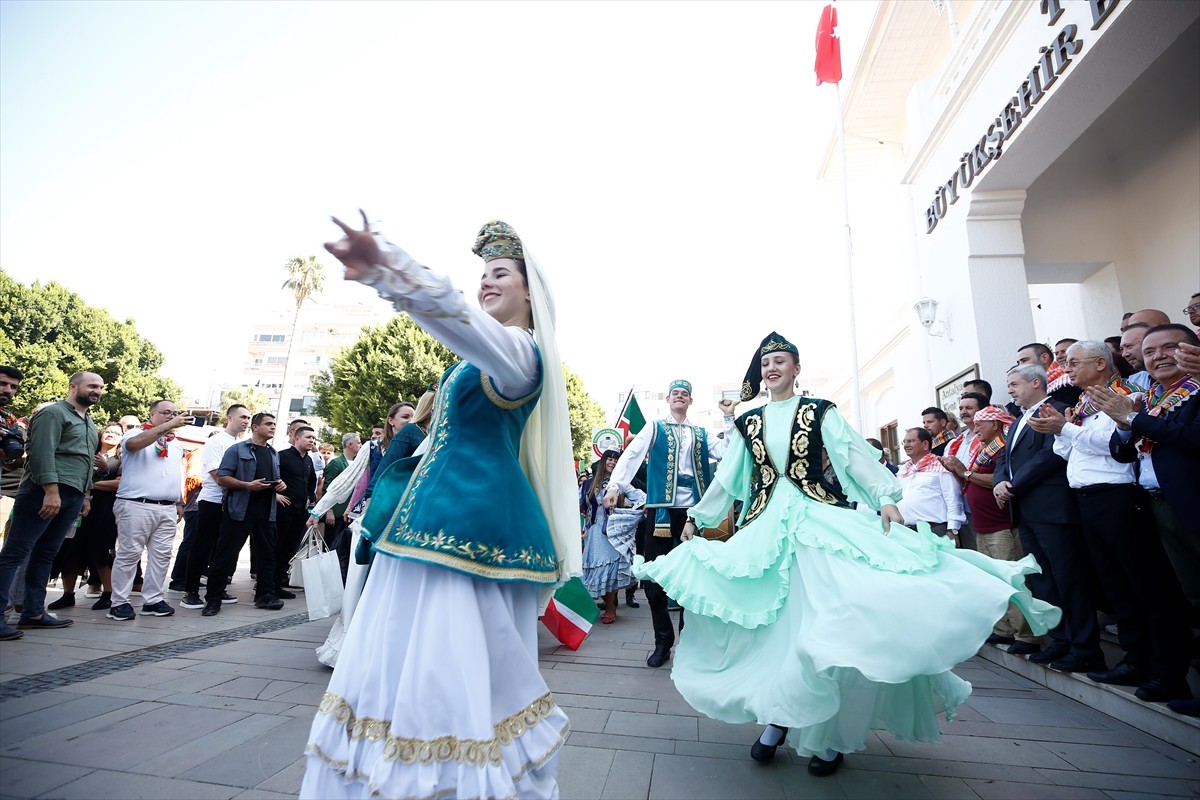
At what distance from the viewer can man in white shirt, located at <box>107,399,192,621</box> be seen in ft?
18.9

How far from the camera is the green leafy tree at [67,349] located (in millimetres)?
24938

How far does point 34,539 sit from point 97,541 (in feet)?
5.49

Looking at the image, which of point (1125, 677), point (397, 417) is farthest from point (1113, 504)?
point (397, 417)

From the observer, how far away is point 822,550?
9.02 feet

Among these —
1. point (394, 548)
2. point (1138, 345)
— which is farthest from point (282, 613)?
point (1138, 345)

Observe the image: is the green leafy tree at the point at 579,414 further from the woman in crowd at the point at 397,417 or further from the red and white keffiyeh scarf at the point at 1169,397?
the red and white keffiyeh scarf at the point at 1169,397

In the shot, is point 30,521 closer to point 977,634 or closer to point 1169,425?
point 977,634

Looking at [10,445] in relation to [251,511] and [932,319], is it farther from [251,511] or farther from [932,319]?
[932,319]

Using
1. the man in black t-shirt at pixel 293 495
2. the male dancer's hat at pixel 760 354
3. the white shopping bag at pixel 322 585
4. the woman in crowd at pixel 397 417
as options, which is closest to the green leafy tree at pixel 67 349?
the man in black t-shirt at pixel 293 495

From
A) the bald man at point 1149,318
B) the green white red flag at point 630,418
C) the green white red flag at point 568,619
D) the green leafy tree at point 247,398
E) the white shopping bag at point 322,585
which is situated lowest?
the green white red flag at point 568,619

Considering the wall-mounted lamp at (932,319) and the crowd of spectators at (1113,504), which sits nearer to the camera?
the crowd of spectators at (1113,504)

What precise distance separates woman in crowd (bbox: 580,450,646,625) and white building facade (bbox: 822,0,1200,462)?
16.0 ft

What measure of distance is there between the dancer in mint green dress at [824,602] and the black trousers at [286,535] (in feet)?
19.6

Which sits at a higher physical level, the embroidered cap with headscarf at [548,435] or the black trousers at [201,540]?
the embroidered cap with headscarf at [548,435]
